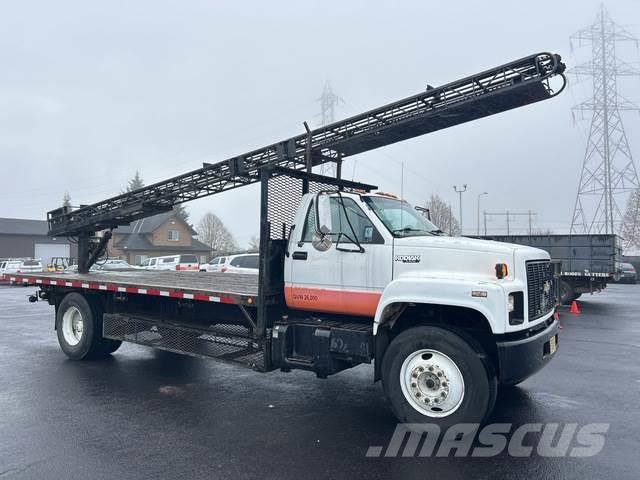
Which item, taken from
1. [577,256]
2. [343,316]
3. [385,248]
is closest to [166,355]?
[343,316]

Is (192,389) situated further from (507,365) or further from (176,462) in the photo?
(507,365)

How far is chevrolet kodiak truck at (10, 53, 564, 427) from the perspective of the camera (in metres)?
5.14

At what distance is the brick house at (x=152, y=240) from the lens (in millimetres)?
53688

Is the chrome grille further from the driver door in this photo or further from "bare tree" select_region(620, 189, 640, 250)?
"bare tree" select_region(620, 189, 640, 250)

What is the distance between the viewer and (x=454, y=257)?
17.9 ft

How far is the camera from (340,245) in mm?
6070

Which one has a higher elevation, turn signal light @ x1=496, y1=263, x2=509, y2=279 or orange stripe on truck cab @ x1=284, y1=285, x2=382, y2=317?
turn signal light @ x1=496, y1=263, x2=509, y2=279

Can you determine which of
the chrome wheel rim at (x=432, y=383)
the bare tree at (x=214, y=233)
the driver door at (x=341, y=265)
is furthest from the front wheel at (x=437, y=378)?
the bare tree at (x=214, y=233)

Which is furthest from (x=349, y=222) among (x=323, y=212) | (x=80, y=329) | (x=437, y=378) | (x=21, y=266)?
(x=21, y=266)

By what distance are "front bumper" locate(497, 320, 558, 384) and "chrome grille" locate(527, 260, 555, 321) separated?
0.98 ft

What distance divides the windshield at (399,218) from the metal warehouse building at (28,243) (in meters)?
48.8

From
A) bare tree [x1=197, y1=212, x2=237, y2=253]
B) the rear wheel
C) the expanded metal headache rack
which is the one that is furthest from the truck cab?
bare tree [x1=197, y1=212, x2=237, y2=253]

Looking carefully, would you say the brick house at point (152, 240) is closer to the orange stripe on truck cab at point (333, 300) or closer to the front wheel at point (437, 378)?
the orange stripe on truck cab at point (333, 300)

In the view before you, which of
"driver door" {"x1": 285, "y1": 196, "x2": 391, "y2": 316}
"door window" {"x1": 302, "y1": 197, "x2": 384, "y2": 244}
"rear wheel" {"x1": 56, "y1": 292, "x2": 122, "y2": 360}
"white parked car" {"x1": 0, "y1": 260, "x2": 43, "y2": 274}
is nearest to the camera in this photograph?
"driver door" {"x1": 285, "y1": 196, "x2": 391, "y2": 316}
